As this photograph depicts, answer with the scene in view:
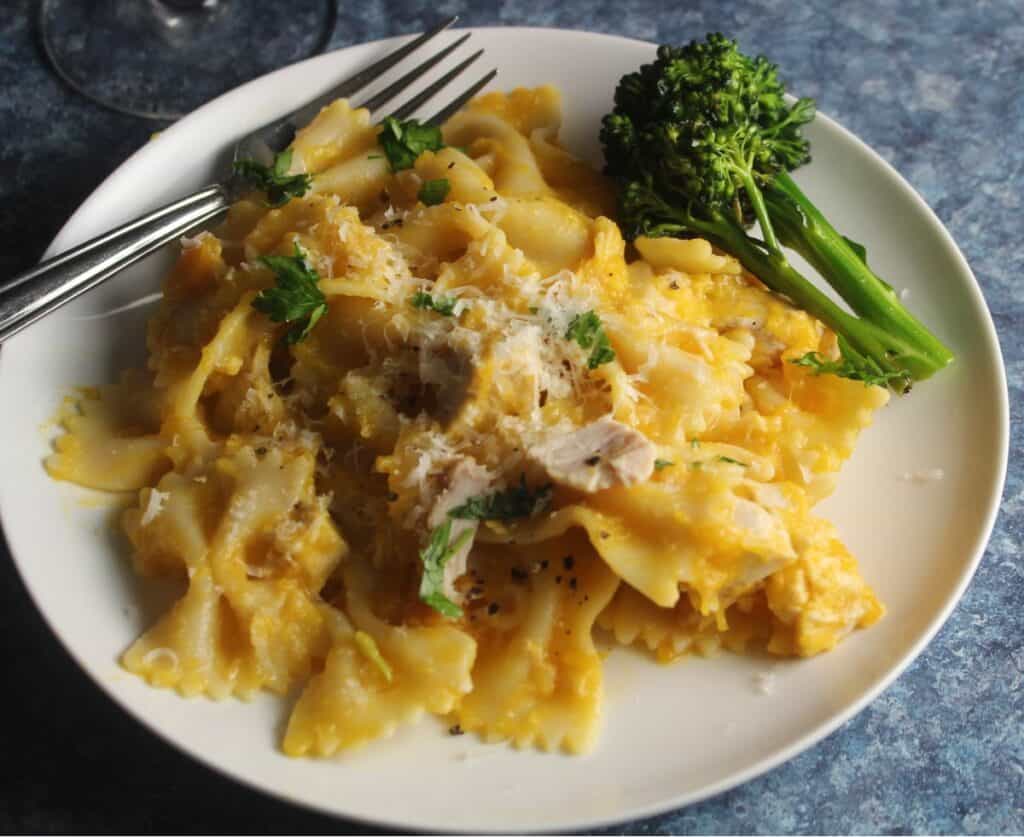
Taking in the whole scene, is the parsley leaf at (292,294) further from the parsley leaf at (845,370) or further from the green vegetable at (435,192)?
the parsley leaf at (845,370)

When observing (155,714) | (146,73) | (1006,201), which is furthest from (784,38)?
(155,714)

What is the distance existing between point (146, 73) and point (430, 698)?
140 inches

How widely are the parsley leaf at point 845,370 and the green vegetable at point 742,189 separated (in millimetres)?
80

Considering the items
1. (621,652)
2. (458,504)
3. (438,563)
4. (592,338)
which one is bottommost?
(621,652)

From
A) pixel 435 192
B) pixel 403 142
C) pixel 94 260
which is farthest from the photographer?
pixel 403 142

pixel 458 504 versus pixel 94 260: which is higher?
pixel 94 260

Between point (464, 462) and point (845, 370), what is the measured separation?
132 cm

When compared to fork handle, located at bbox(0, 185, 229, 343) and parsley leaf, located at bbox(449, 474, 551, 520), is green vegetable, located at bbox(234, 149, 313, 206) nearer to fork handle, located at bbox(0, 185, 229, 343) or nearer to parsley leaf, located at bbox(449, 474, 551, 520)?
fork handle, located at bbox(0, 185, 229, 343)

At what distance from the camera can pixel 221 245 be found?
170 inches

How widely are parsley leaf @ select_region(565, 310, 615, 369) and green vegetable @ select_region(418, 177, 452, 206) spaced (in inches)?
31.5

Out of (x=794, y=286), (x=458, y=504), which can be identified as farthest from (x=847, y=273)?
(x=458, y=504)

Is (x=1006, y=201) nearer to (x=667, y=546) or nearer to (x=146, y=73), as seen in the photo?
(x=667, y=546)

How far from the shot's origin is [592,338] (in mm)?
3801

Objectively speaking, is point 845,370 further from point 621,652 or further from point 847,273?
point 621,652
